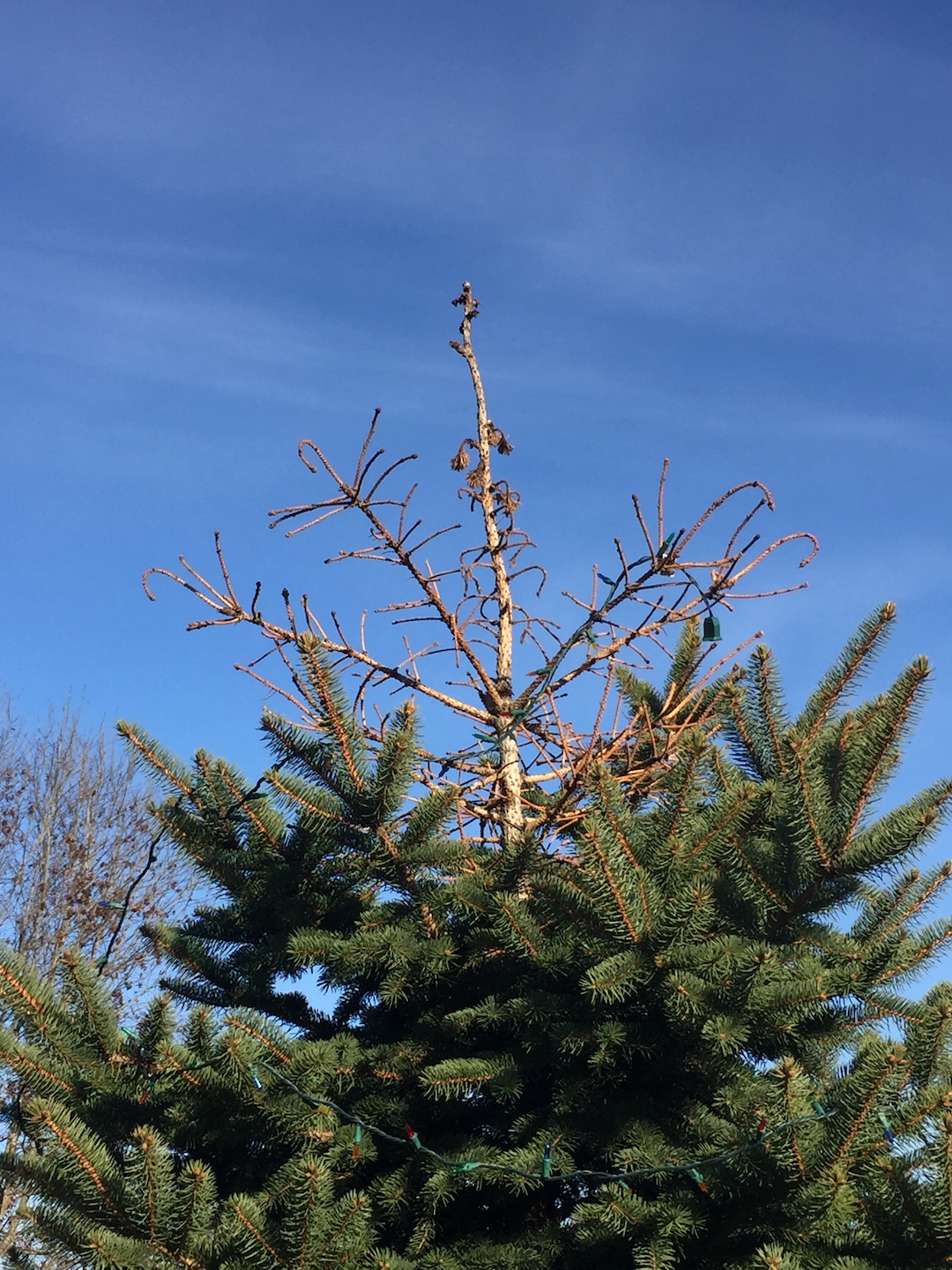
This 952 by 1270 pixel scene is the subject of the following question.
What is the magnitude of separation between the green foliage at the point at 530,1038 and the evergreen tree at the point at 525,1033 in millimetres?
11

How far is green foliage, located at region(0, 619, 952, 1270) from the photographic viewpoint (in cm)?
332

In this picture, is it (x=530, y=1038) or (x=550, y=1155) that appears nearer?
(x=550, y=1155)

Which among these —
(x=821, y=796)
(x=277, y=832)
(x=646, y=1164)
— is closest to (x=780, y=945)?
(x=821, y=796)

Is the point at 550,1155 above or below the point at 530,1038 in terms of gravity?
below

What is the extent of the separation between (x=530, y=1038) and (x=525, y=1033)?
0.03 m

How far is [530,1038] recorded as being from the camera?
3.81m

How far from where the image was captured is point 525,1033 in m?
3.84

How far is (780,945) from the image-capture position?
3.83m

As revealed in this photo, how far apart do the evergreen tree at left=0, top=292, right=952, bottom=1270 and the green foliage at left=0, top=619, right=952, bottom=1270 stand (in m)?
0.01

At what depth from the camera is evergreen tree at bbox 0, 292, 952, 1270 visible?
3320 mm

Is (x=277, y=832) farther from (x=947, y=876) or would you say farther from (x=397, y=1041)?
(x=947, y=876)

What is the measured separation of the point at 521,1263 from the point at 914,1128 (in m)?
1.23

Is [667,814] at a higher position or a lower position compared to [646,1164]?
higher

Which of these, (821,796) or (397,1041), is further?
(397,1041)
